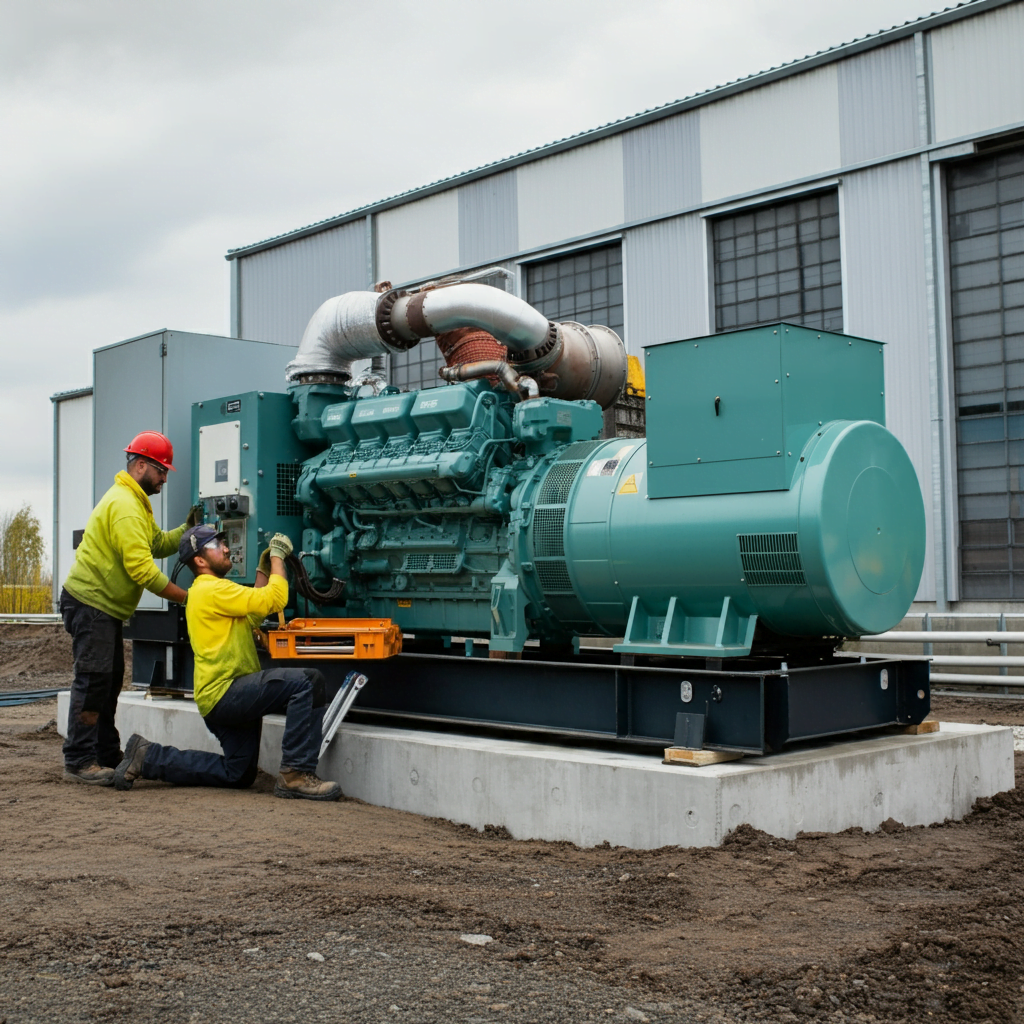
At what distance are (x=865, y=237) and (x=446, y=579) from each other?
11649mm

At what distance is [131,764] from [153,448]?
2.12 meters

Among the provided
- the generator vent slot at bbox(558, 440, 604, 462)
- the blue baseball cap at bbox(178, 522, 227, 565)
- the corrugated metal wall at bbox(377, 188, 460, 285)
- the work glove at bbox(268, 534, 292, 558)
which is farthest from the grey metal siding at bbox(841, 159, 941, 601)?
the blue baseball cap at bbox(178, 522, 227, 565)

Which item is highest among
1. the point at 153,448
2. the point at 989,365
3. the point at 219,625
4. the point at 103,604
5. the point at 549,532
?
the point at 989,365

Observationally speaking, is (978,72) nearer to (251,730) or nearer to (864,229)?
(864,229)

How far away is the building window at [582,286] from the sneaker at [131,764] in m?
13.6

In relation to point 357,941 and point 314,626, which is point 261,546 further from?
point 357,941

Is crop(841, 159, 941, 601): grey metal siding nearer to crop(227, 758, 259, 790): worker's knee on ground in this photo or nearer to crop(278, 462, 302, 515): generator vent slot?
crop(278, 462, 302, 515): generator vent slot

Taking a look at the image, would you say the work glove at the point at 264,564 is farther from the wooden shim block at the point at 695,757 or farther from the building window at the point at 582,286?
the building window at the point at 582,286

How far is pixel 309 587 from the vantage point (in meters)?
8.13

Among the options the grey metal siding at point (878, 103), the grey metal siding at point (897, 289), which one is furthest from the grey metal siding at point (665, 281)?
the grey metal siding at point (878, 103)

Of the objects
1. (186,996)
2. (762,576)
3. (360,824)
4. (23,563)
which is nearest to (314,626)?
(360,824)

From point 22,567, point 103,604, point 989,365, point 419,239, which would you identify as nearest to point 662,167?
point 419,239

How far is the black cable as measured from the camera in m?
8.12

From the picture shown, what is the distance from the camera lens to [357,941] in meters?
4.14
